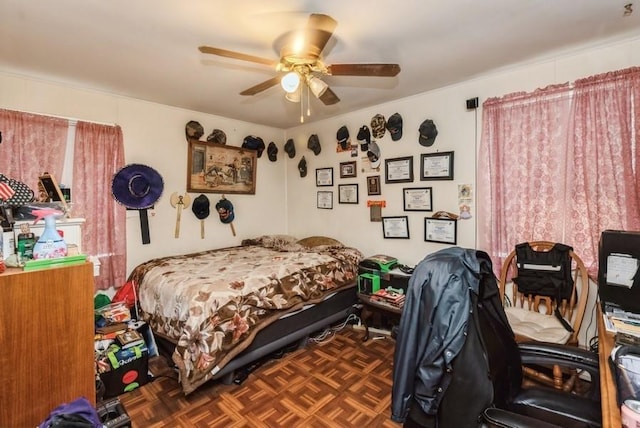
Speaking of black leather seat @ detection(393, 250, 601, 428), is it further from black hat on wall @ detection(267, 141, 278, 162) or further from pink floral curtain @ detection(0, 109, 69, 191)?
black hat on wall @ detection(267, 141, 278, 162)

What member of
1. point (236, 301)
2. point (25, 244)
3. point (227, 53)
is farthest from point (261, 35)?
point (236, 301)

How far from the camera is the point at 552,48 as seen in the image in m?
2.23

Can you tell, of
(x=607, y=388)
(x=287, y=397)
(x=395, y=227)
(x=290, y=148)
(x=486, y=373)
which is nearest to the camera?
(x=607, y=388)

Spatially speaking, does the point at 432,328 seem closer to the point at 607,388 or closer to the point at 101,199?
the point at 607,388

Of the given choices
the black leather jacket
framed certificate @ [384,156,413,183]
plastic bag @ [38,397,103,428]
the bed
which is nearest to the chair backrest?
the black leather jacket

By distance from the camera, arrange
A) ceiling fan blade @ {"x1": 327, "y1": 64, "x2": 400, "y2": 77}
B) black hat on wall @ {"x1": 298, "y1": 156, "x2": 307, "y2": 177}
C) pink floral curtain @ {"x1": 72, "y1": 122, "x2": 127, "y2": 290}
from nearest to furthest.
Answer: ceiling fan blade @ {"x1": 327, "y1": 64, "x2": 400, "y2": 77}, pink floral curtain @ {"x1": 72, "y1": 122, "x2": 127, "y2": 290}, black hat on wall @ {"x1": 298, "y1": 156, "x2": 307, "y2": 177}

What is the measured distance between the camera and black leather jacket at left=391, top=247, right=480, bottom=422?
3.63ft

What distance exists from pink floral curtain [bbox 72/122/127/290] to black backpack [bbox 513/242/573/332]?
354cm

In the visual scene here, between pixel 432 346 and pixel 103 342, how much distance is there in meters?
2.31

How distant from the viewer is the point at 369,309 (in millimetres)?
2965

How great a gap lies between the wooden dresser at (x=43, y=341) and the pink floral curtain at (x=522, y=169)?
112 inches

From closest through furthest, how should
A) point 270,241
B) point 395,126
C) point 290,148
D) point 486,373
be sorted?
1. point 486,373
2. point 395,126
3. point 270,241
4. point 290,148

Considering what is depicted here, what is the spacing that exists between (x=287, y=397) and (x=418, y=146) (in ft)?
8.42

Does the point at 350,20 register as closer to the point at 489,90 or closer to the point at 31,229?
the point at 489,90
